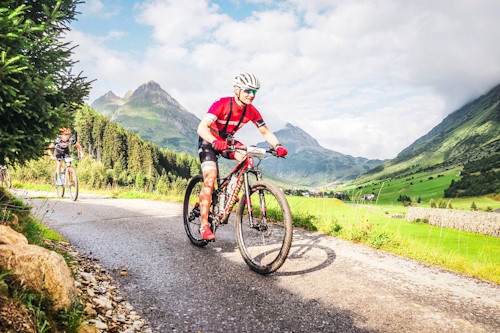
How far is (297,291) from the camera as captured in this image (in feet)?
13.2

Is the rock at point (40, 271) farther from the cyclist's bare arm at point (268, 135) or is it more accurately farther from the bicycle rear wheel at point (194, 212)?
the cyclist's bare arm at point (268, 135)

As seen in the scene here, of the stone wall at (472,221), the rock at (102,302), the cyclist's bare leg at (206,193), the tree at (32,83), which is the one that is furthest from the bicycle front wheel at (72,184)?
the stone wall at (472,221)

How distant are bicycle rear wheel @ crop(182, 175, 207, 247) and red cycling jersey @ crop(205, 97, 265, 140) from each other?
1218mm

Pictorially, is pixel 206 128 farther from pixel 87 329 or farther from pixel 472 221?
pixel 472 221

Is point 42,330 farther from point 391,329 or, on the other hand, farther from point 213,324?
point 391,329

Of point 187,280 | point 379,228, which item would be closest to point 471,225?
point 379,228

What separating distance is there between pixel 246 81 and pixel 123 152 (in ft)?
382

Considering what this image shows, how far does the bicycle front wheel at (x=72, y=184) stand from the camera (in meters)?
13.9

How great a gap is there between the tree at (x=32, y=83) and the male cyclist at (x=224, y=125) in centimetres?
291

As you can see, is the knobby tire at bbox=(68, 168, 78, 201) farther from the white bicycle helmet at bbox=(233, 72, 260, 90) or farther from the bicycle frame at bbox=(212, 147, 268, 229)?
the white bicycle helmet at bbox=(233, 72, 260, 90)

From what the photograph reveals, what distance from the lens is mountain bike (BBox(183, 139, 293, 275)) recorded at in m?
4.73

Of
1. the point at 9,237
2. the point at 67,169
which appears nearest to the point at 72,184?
the point at 67,169

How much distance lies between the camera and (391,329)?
3.08 m

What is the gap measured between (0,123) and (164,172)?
10918cm
